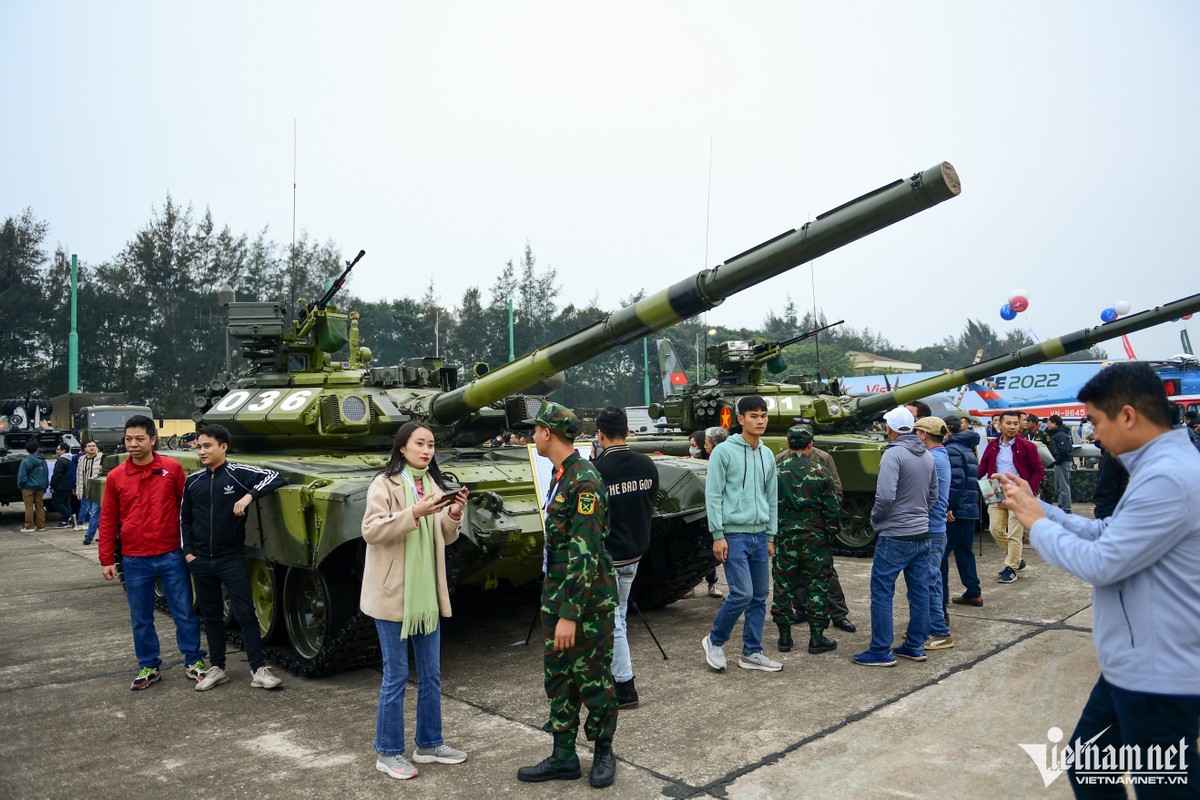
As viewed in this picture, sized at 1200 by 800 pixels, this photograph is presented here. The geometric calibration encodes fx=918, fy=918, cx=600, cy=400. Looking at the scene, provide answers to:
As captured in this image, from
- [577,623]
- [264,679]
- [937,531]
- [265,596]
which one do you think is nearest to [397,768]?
[577,623]

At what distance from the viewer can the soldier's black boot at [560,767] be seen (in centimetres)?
439

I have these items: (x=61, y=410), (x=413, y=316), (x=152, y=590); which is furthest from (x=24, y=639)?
(x=413, y=316)

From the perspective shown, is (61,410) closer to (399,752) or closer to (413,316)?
(413,316)

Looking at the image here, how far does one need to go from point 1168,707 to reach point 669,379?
68.6 feet

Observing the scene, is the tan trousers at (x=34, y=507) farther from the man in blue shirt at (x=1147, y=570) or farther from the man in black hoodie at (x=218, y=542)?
the man in blue shirt at (x=1147, y=570)

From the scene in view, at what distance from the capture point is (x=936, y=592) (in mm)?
6895

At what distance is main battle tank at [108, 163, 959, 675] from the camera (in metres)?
5.82

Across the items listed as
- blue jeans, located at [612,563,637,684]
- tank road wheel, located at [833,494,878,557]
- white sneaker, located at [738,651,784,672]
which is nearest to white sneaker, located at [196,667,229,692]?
blue jeans, located at [612,563,637,684]

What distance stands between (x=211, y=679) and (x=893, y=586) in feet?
15.4

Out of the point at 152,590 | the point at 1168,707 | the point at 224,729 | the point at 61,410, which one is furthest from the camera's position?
the point at 61,410

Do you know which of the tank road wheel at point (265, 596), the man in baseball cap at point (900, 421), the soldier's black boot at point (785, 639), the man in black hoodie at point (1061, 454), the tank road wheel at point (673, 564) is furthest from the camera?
the man in black hoodie at point (1061, 454)

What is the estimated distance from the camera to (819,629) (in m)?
6.75

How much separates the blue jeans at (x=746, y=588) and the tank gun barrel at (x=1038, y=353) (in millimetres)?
5456

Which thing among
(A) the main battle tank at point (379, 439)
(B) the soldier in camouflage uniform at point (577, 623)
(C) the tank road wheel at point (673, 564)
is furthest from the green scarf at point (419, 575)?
(C) the tank road wheel at point (673, 564)
